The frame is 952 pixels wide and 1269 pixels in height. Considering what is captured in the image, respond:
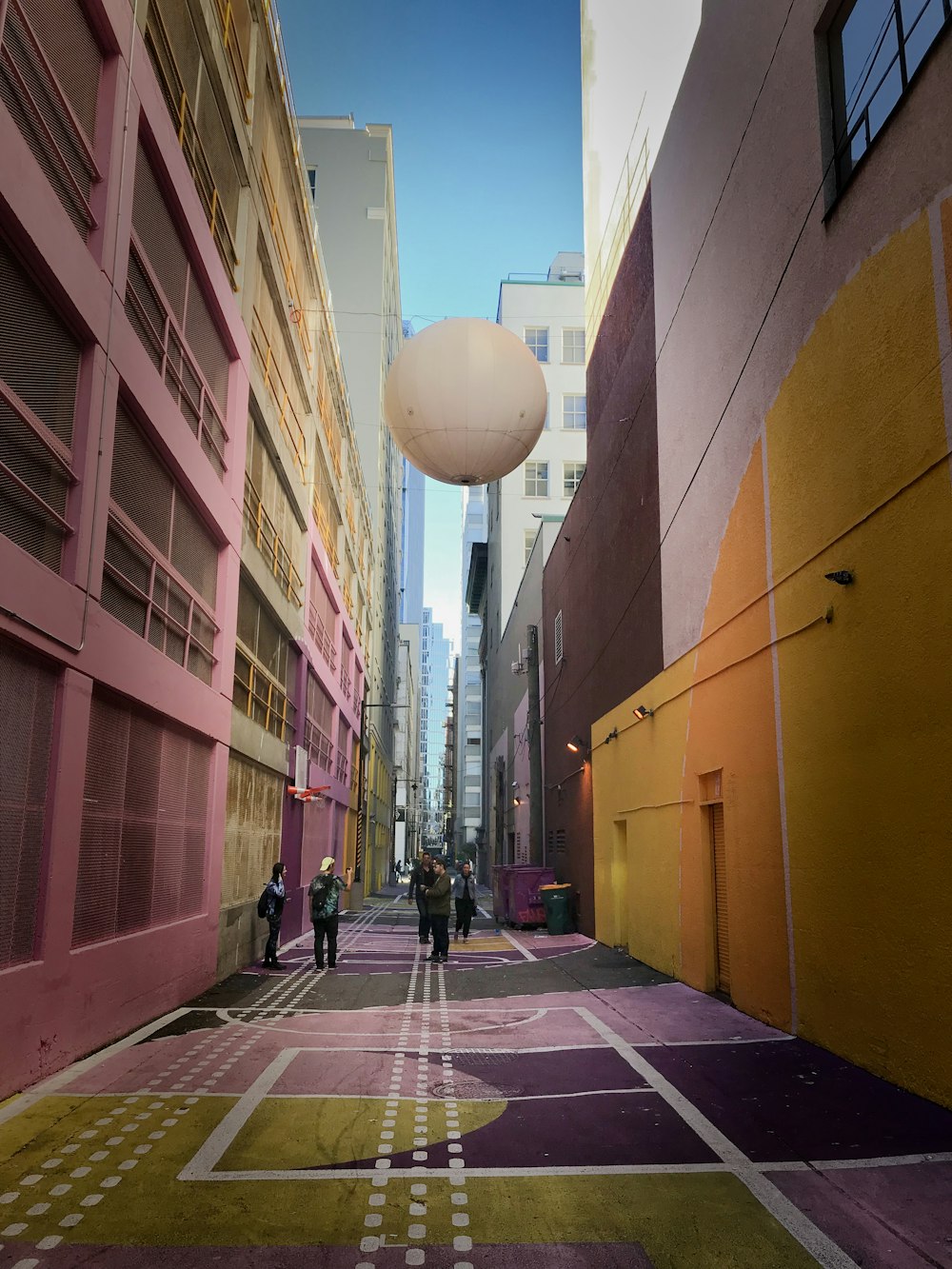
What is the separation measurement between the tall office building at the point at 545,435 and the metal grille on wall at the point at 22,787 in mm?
38945

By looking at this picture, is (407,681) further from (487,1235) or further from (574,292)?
(487,1235)

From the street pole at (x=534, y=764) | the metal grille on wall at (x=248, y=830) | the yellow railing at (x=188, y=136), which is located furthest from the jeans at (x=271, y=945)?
the street pole at (x=534, y=764)

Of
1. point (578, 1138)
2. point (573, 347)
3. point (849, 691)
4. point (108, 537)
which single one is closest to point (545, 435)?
point (573, 347)

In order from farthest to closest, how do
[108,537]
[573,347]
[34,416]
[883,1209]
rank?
[573,347] → [108,537] → [34,416] → [883,1209]

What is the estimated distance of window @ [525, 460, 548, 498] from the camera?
157 ft

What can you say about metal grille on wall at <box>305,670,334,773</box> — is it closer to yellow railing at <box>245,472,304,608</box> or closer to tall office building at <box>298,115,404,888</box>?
yellow railing at <box>245,472,304,608</box>

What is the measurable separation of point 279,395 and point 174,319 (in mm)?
7202

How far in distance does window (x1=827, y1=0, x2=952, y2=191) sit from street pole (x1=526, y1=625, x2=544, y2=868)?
22663mm

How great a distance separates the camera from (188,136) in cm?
1161

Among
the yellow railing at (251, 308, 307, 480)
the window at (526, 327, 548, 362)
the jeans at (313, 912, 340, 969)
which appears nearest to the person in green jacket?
the jeans at (313, 912, 340, 969)

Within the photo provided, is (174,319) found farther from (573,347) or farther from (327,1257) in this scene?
(573,347)

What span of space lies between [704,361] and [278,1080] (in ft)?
31.7

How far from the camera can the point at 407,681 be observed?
335ft

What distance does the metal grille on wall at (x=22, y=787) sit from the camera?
Answer: 22.3 feet
